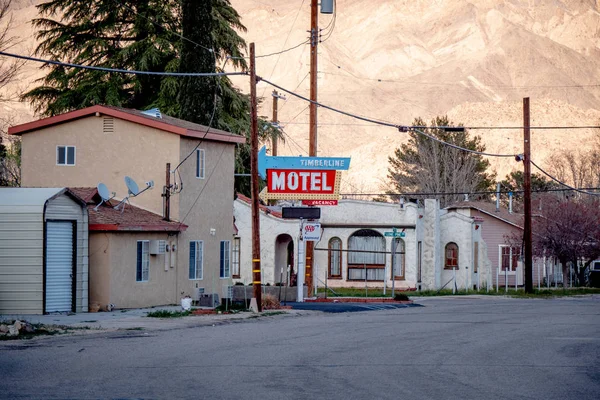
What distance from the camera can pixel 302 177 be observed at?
1497 inches

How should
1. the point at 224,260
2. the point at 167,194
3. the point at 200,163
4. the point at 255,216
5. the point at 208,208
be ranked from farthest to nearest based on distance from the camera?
the point at 224,260 → the point at 208,208 → the point at 200,163 → the point at 167,194 → the point at 255,216

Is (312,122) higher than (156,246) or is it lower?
higher

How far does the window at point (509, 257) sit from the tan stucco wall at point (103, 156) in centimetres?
3370

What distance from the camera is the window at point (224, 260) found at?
38.5 meters

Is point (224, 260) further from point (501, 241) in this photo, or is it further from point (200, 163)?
point (501, 241)

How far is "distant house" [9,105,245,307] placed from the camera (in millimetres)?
34719

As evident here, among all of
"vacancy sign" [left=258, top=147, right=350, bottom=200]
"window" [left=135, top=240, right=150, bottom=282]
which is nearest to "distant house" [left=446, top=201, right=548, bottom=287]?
"vacancy sign" [left=258, top=147, right=350, bottom=200]

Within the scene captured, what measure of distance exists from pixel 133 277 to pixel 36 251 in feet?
13.4

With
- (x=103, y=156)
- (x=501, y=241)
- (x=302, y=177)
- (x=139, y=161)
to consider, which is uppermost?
(x=103, y=156)

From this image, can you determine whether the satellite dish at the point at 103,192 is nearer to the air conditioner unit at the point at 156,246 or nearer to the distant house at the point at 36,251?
the distant house at the point at 36,251

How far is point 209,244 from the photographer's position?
37.3 m

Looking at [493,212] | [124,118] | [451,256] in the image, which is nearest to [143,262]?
[124,118]

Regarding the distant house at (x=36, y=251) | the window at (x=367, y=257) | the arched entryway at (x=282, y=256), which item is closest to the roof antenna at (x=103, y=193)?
the distant house at (x=36, y=251)

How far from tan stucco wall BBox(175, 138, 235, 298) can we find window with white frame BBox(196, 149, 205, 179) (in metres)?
0.19
